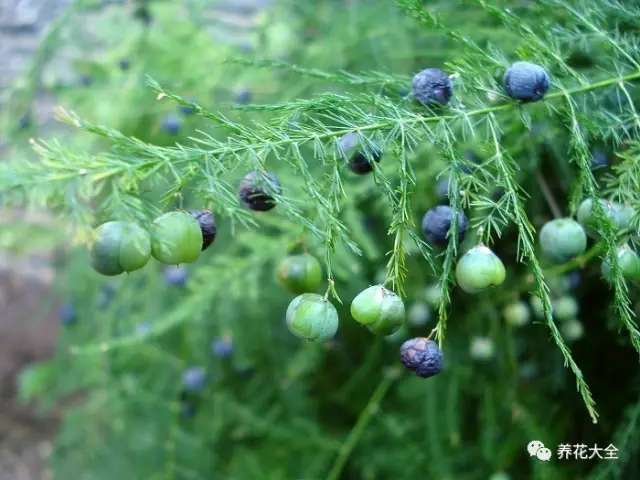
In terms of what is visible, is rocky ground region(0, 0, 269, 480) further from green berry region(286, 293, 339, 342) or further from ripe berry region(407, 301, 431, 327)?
green berry region(286, 293, 339, 342)

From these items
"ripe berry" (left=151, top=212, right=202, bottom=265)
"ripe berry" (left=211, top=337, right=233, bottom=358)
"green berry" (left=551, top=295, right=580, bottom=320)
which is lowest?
"ripe berry" (left=211, top=337, right=233, bottom=358)

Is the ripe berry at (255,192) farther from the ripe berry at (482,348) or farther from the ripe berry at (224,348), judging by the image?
the ripe berry at (224,348)

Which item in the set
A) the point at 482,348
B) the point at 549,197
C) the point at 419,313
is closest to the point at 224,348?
the point at 419,313

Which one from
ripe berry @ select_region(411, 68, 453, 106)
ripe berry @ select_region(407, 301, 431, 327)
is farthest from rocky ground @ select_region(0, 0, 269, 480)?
ripe berry @ select_region(411, 68, 453, 106)

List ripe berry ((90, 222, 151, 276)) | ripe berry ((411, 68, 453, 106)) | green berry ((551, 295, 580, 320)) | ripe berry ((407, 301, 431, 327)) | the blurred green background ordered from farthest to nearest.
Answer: ripe berry ((407, 301, 431, 327)), the blurred green background, green berry ((551, 295, 580, 320)), ripe berry ((411, 68, 453, 106)), ripe berry ((90, 222, 151, 276))

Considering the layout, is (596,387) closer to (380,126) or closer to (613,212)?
(613,212)

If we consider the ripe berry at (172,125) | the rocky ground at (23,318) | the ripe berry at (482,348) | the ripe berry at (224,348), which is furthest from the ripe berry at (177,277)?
the rocky ground at (23,318)
